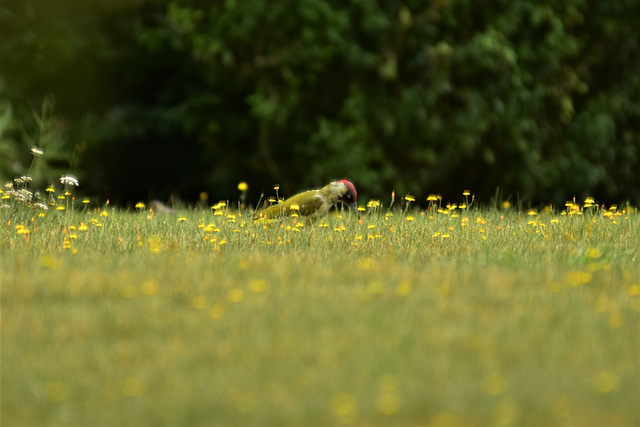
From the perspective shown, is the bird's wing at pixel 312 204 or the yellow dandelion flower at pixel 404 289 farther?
the bird's wing at pixel 312 204

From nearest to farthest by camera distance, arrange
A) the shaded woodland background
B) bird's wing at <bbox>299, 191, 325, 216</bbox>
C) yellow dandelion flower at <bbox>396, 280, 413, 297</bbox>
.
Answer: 1. yellow dandelion flower at <bbox>396, 280, 413, 297</bbox>
2. bird's wing at <bbox>299, 191, 325, 216</bbox>
3. the shaded woodland background

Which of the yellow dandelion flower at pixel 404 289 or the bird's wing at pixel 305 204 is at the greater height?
the bird's wing at pixel 305 204

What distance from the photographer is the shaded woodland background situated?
35.9 feet

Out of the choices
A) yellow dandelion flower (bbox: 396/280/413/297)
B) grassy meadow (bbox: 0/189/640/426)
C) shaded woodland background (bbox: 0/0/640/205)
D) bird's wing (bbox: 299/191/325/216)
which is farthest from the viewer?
shaded woodland background (bbox: 0/0/640/205)

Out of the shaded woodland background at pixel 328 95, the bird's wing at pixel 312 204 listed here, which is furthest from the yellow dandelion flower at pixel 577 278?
the shaded woodland background at pixel 328 95

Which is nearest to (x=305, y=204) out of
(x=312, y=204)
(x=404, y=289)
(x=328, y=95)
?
(x=312, y=204)

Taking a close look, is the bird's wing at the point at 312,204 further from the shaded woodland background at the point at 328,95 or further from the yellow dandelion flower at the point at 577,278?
the shaded woodland background at the point at 328,95

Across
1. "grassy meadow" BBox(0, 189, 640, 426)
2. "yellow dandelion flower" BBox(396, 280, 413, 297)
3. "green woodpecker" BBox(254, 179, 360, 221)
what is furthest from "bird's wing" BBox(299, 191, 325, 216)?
"yellow dandelion flower" BBox(396, 280, 413, 297)

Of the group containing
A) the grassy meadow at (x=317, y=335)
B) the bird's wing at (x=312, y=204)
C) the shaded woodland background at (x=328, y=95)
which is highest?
the shaded woodland background at (x=328, y=95)

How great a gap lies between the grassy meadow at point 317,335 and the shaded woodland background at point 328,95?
460 centimetres

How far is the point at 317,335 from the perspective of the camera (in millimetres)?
4359

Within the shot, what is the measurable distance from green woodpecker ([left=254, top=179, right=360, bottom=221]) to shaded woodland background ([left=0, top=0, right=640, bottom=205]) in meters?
3.06

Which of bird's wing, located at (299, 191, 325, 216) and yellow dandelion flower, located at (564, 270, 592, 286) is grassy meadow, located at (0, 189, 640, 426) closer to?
yellow dandelion flower, located at (564, 270, 592, 286)

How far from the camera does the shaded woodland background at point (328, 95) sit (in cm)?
1094
